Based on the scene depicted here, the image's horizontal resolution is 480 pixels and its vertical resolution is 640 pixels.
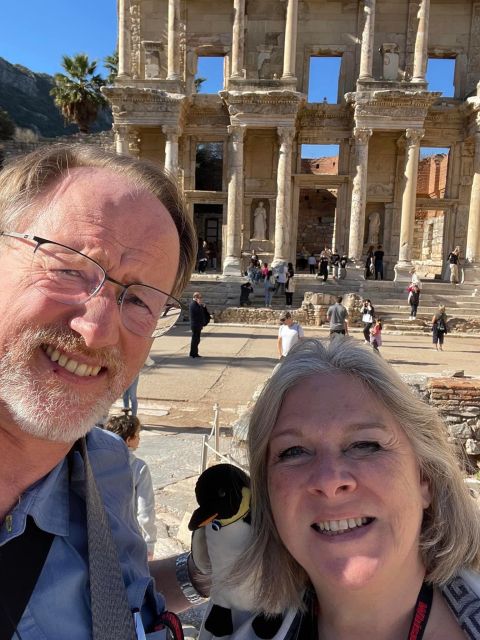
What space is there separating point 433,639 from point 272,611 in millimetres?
510

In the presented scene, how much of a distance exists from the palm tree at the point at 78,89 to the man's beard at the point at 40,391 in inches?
1578

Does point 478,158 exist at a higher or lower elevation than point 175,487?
higher

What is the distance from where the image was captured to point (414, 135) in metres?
23.2

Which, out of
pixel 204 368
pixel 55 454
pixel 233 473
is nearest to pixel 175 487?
pixel 233 473

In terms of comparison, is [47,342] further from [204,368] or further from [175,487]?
[204,368]

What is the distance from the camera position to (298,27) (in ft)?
82.7

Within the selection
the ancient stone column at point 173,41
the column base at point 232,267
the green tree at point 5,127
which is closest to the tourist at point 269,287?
the column base at point 232,267

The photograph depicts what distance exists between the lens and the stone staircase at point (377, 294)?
20.5 meters

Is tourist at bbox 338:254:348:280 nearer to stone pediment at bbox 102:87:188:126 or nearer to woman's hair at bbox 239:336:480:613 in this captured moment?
stone pediment at bbox 102:87:188:126

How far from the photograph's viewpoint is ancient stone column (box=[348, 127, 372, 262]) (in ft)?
76.9

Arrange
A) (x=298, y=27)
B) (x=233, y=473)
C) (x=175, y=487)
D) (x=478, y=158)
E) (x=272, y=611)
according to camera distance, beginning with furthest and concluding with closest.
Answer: (x=298, y=27) < (x=478, y=158) < (x=175, y=487) < (x=233, y=473) < (x=272, y=611)

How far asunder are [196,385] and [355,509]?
874 cm

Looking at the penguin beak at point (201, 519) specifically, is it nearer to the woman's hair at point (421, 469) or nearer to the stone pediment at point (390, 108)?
the woman's hair at point (421, 469)

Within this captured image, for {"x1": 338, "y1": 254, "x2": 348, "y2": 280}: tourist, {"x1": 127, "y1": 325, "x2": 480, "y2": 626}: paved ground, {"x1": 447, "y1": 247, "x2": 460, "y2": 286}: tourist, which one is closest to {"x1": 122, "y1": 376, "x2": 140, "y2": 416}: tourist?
{"x1": 127, "y1": 325, "x2": 480, "y2": 626}: paved ground
